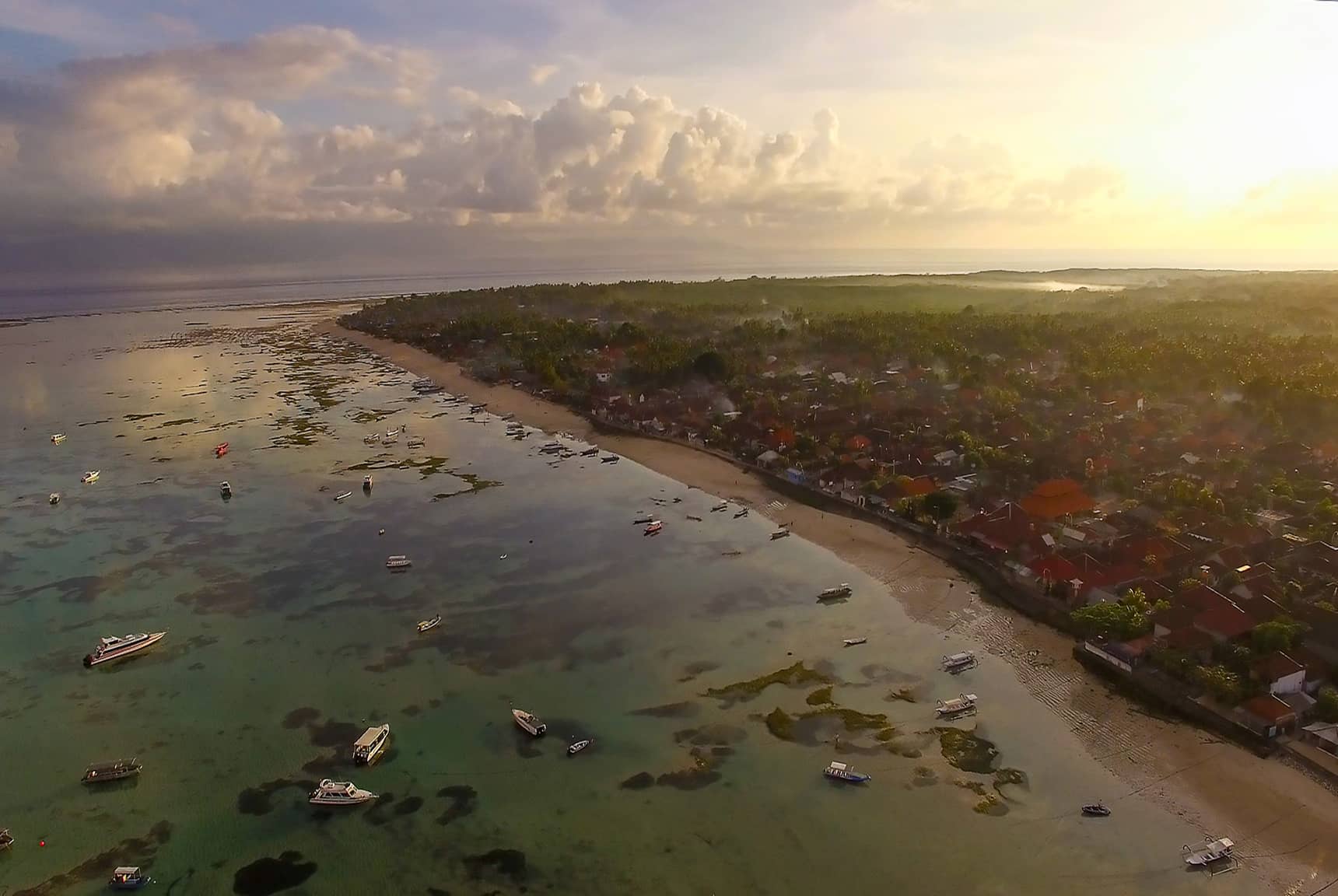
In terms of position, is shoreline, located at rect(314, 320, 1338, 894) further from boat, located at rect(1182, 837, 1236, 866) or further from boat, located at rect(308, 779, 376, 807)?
boat, located at rect(308, 779, 376, 807)

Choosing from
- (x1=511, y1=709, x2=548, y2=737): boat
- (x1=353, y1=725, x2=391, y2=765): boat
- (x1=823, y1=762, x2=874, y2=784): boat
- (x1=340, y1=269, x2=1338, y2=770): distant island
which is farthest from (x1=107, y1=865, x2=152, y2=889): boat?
(x1=340, y1=269, x2=1338, y2=770): distant island

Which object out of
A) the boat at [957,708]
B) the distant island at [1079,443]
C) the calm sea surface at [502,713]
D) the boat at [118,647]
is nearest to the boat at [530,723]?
the calm sea surface at [502,713]

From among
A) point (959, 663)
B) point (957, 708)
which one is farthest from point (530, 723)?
point (959, 663)

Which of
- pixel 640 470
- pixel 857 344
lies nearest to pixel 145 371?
pixel 640 470

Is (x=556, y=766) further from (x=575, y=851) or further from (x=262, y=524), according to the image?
(x=262, y=524)

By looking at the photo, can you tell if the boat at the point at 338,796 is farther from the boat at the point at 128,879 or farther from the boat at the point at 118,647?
the boat at the point at 118,647

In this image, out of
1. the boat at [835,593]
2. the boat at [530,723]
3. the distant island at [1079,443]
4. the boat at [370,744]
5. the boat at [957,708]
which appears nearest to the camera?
the boat at [370,744]
